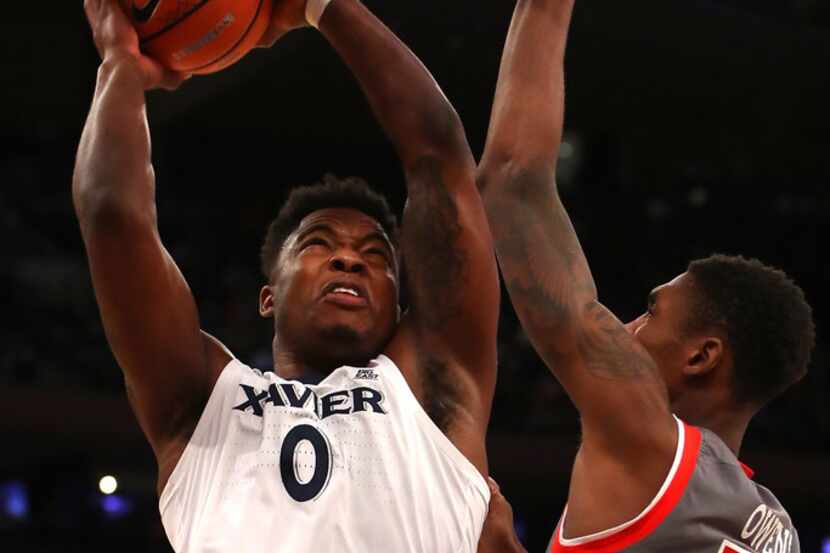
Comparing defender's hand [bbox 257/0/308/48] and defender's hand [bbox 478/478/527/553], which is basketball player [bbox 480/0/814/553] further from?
defender's hand [bbox 257/0/308/48]

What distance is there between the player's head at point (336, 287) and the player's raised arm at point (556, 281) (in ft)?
1.46

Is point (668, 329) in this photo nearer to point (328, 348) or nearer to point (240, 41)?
point (328, 348)

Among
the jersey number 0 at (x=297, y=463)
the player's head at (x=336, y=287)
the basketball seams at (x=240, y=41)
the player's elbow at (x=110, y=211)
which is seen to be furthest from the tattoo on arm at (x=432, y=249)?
the player's elbow at (x=110, y=211)

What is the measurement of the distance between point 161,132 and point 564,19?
9.34 meters

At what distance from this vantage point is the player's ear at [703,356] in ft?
8.86

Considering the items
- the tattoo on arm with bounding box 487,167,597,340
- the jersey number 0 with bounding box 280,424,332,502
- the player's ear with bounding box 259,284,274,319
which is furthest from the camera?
the player's ear with bounding box 259,284,274,319

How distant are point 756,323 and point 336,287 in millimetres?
953

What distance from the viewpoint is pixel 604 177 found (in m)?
12.2

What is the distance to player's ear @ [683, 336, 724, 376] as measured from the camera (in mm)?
2699

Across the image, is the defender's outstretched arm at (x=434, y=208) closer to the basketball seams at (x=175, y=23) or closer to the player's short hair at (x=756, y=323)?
the basketball seams at (x=175, y=23)

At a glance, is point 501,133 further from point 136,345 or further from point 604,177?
point 604,177

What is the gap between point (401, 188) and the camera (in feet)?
41.4

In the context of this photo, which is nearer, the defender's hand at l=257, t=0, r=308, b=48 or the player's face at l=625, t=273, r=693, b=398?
the player's face at l=625, t=273, r=693, b=398

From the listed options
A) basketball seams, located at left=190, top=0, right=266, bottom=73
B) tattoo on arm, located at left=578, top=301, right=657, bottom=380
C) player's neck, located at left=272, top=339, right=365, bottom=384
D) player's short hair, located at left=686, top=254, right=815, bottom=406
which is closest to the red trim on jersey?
tattoo on arm, located at left=578, top=301, right=657, bottom=380
